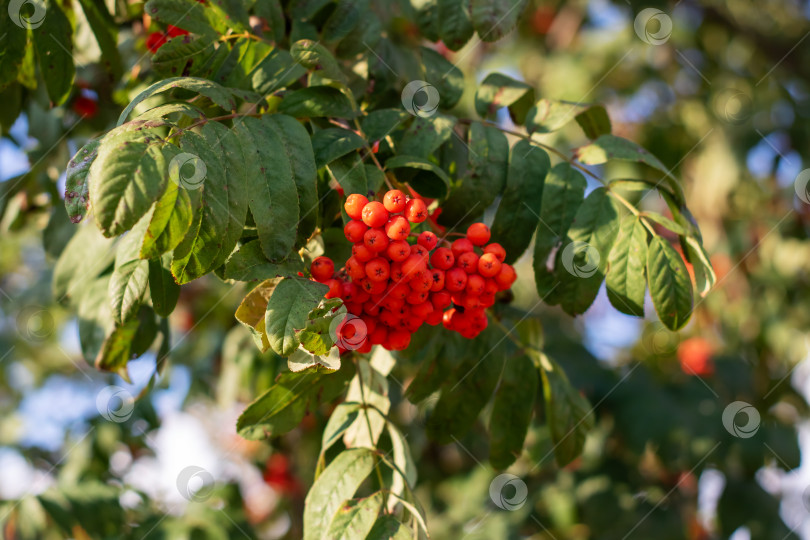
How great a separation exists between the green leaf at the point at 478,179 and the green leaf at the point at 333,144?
13.2 inches

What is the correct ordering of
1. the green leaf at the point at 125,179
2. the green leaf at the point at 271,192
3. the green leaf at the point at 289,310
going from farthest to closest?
1. the green leaf at the point at 271,192
2. the green leaf at the point at 289,310
3. the green leaf at the point at 125,179

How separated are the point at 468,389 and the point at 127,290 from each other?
103 centimetres

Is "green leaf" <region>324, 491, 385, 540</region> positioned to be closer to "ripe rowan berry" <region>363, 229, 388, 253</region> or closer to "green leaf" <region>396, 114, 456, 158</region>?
"ripe rowan berry" <region>363, 229, 388, 253</region>

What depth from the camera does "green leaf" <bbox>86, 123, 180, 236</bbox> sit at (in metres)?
1.13

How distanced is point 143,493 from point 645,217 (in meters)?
2.61

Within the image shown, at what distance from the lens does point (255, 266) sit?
52.7 inches

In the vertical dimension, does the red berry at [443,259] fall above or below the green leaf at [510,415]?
above

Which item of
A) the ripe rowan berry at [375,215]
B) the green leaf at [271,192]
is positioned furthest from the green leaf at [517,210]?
the green leaf at [271,192]

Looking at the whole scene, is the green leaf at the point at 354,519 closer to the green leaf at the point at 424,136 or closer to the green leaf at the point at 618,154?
the green leaf at the point at 424,136

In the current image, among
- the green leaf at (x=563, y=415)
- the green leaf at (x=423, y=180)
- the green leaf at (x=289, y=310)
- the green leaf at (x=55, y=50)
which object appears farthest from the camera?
the green leaf at (x=563, y=415)

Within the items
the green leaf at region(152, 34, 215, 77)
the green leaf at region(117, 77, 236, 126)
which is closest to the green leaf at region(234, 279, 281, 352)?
the green leaf at region(117, 77, 236, 126)

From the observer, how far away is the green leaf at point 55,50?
76.0 inches

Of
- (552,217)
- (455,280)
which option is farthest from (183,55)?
(552,217)

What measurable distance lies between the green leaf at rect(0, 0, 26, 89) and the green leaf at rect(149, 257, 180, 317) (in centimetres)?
83
